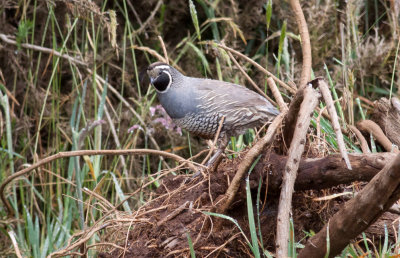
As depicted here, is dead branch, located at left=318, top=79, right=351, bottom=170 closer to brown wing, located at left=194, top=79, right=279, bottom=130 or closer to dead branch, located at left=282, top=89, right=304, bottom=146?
dead branch, located at left=282, top=89, right=304, bottom=146

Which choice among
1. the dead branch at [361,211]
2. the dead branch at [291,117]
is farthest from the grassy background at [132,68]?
the dead branch at [361,211]

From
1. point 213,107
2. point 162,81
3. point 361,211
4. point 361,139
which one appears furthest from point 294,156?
point 162,81

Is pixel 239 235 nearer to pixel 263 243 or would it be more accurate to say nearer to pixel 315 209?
pixel 263 243

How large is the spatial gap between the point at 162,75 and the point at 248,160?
1.33m

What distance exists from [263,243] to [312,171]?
1.11 feet

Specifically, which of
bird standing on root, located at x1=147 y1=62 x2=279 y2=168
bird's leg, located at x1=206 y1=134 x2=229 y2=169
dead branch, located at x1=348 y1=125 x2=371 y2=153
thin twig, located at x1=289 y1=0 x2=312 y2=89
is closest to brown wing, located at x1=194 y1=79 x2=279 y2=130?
bird standing on root, located at x1=147 y1=62 x2=279 y2=168

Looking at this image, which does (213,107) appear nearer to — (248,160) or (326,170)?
(248,160)

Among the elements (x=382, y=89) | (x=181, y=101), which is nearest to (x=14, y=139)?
(x=181, y=101)

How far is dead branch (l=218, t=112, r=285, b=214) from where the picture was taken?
6.67ft

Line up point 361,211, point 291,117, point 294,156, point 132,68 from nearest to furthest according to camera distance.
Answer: point 361,211
point 294,156
point 291,117
point 132,68

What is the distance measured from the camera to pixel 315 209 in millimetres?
2273

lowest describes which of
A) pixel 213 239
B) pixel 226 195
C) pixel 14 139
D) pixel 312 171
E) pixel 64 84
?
pixel 14 139

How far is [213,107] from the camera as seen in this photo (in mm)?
3141

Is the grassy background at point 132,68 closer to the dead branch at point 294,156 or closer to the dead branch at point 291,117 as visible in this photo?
the dead branch at point 291,117
